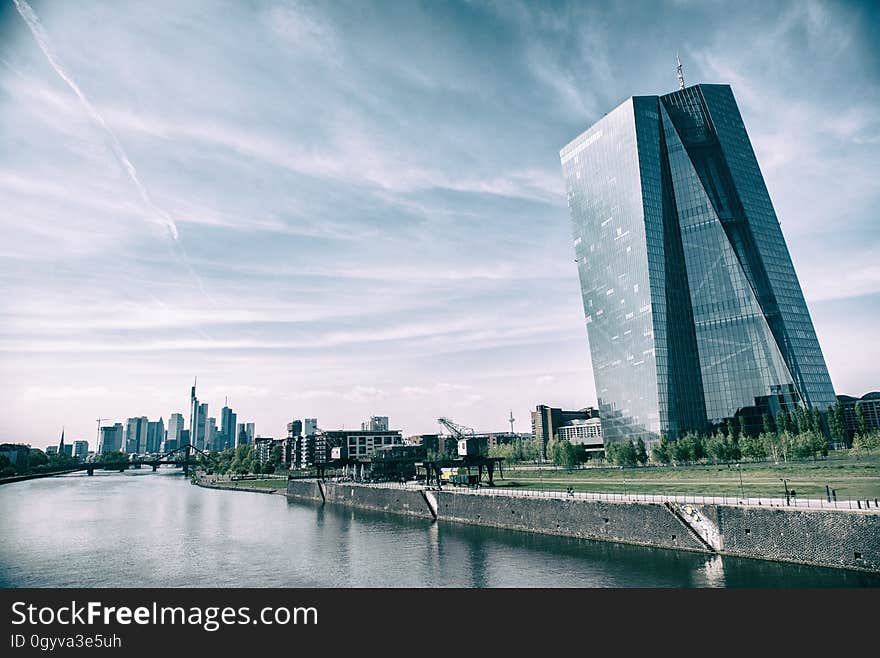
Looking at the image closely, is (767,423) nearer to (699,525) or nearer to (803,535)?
(699,525)

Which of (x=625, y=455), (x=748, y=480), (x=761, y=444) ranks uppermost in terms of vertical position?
(x=761, y=444)

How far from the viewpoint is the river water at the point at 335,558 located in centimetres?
5509

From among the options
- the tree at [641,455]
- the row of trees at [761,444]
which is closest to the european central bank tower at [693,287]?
the row of trees at [761,444]

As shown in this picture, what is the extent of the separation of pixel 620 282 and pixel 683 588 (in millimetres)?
150397

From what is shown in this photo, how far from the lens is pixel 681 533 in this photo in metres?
64.9

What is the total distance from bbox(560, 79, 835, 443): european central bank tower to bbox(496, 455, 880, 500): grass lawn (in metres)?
46.1

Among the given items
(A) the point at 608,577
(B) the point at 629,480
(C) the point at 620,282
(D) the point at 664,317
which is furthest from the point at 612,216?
(A) the point at 608,577

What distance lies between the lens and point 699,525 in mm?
63594

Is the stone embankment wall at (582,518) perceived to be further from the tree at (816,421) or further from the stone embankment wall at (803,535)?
the tree at (816,421)

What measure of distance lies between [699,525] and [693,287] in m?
133

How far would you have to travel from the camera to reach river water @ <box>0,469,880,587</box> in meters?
55.1

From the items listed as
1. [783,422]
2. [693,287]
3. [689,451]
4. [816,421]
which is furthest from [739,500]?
[693,287]

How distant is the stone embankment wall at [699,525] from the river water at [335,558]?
1479 millimetres

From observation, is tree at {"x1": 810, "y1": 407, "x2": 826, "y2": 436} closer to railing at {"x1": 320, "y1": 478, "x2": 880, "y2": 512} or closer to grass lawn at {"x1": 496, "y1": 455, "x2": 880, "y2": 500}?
grass lawn at {"x1": 496, "y1": 455, "x2": 880, "y2": 500}
